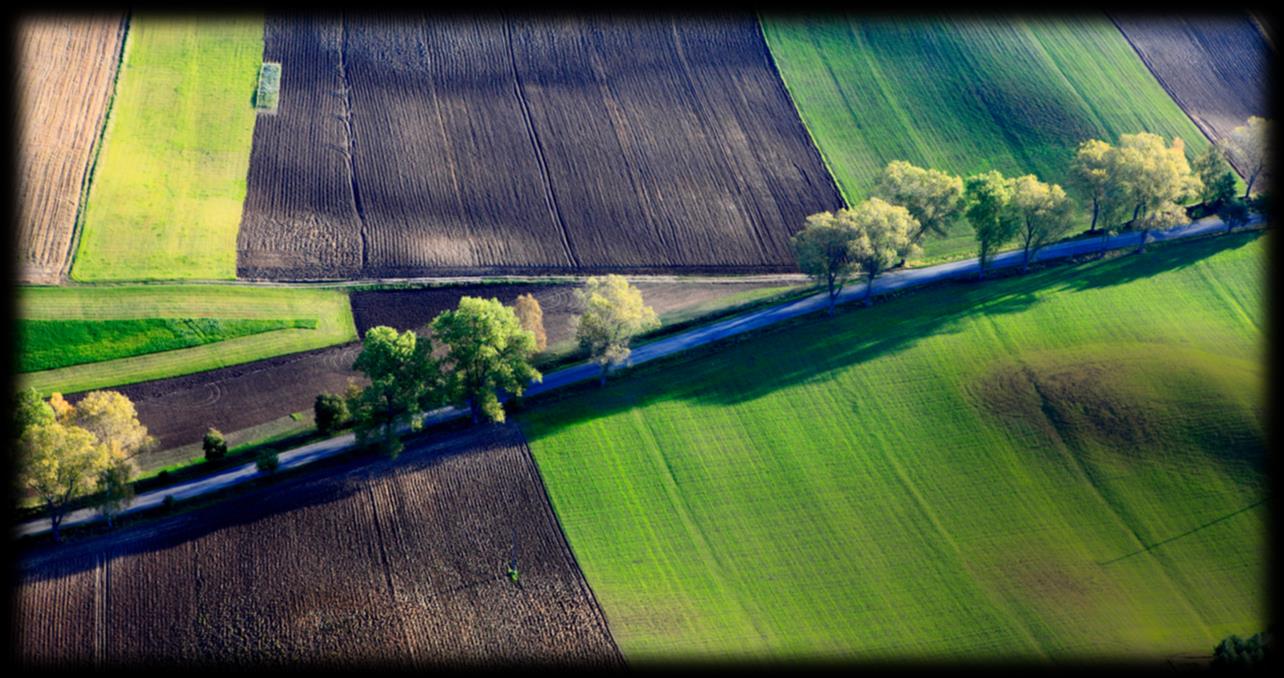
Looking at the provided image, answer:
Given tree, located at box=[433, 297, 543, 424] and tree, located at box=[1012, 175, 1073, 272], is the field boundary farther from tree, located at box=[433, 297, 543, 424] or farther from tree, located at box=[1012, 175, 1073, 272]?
tree, located at box=[1012, 175, 1073, 272]

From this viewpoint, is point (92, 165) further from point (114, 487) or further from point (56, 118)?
point (114, 487)

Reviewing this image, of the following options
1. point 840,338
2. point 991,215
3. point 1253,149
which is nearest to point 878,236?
point 840,338

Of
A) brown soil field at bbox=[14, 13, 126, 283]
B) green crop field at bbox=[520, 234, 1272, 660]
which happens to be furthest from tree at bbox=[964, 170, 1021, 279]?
brown soil field at bbox=[14, 13, 126, 283]

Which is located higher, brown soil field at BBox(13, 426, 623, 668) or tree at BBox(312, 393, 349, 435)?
tree at BBox(312, 393, 349, 435)

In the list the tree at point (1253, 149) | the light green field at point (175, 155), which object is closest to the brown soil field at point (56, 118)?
the light green field at point (175, 155)

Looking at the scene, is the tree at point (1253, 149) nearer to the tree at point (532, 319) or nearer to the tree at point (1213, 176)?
the tree at point (1213, 176)

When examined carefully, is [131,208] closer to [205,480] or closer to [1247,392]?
[205,480]
